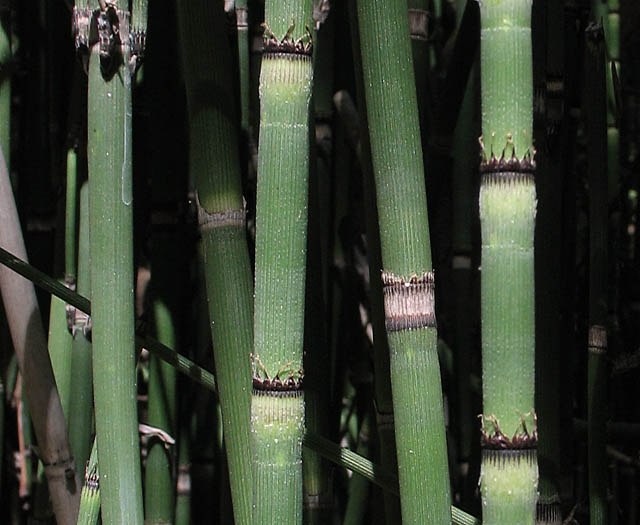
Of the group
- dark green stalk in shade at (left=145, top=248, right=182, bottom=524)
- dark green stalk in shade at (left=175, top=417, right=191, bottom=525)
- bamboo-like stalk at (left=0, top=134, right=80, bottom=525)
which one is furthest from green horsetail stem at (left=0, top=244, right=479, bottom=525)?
dark green stalk in shade at (left=175, top=417, right=191, bottom=525)

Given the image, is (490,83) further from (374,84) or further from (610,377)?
(610,377)

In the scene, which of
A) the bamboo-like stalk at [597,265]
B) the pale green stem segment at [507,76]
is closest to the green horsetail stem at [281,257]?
the pale green stem segment at [507,76]

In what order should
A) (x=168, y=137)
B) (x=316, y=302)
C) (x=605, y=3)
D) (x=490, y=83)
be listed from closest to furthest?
(x=490, y=83), (x=316, y=302), (x=168, y=137), (x=605, y=3)

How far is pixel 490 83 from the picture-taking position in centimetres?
55

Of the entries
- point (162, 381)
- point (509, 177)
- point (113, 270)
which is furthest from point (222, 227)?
point (162, 381)

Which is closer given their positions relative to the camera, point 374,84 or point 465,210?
point 374,84

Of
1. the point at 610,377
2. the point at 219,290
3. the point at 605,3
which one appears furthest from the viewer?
the point at 610,377

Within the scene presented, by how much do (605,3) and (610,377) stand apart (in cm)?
47

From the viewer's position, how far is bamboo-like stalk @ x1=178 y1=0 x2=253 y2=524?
0.67 m

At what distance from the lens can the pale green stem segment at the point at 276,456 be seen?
0.58m

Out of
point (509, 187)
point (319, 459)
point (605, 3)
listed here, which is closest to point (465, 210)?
point (605, 3)

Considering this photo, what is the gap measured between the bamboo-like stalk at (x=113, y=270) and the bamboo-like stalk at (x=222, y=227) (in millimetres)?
72

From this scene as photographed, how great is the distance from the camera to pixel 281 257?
1.88ft

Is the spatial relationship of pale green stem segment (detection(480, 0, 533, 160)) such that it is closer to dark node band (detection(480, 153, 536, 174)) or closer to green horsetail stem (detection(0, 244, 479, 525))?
dark node band (detection(480, 153, 536, 174))
